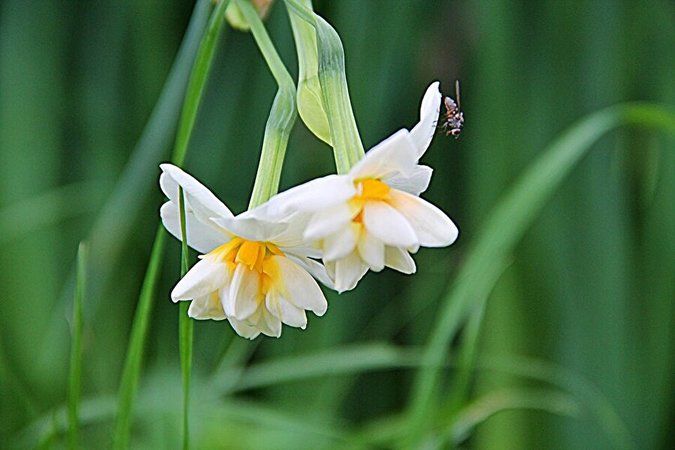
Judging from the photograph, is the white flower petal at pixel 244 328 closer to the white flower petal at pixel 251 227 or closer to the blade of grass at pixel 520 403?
the white flower petal at pixel 251 227

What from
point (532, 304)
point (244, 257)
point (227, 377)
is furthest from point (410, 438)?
point (532, 304)

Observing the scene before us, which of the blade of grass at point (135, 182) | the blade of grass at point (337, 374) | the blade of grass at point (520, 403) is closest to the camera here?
the blade of grass at point (135, 182)

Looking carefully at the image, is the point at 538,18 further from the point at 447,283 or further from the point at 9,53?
the point at 9,53

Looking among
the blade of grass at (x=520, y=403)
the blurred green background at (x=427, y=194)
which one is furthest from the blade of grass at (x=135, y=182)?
the blade of grass at (x=520, y=403)

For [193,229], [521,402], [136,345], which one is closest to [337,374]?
[521,402]

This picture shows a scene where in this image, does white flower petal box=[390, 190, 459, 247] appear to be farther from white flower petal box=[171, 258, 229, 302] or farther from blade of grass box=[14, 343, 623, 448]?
blade of grass box=[14, 343, 623, 448]

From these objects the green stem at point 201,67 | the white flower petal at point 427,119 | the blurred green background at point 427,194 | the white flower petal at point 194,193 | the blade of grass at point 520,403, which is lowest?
the blade of grass at point 520,403

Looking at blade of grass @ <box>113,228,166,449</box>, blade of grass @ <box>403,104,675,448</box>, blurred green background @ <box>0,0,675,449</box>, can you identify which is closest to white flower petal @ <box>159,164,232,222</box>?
blade of grass @ <box>113,228,166,449</box>

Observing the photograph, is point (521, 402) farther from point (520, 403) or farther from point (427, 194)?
point (427, 194)
